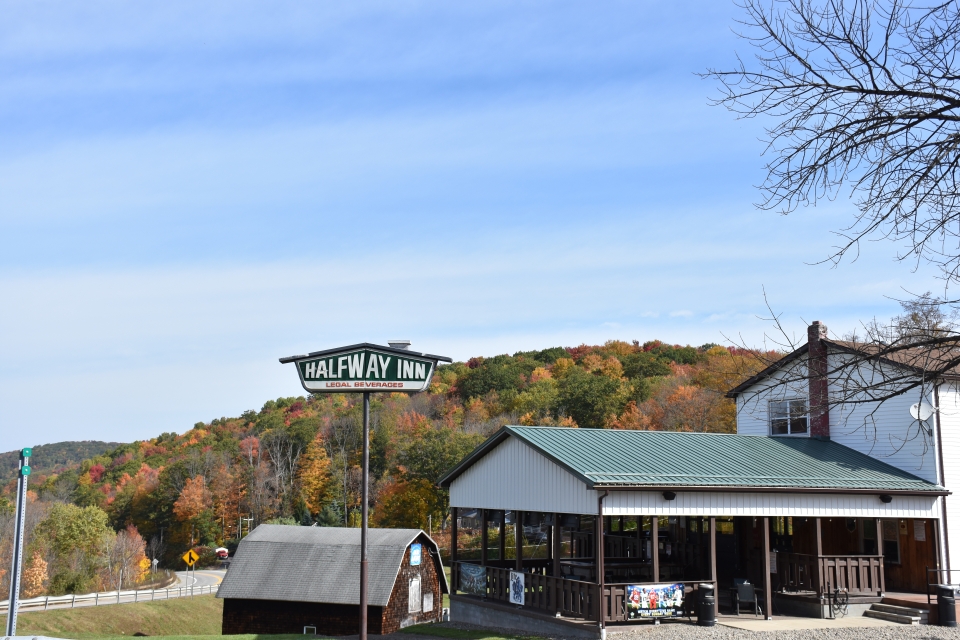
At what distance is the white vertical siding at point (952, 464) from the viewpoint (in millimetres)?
21906

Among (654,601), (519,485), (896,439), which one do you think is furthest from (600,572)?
(896,439)

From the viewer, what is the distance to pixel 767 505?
63.0ft

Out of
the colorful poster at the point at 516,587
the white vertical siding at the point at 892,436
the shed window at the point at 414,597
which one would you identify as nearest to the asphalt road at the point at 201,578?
the shed window at the point at 414,597

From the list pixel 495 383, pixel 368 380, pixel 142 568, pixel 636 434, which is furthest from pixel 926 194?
pixel 495 383

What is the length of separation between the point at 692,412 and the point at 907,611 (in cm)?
3609

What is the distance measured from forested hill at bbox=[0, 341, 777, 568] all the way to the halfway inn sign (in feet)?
124

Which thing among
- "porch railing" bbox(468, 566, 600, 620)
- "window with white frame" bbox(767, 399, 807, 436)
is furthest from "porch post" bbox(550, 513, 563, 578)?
"window with white frame" bbox(767, 399, 807, 436)

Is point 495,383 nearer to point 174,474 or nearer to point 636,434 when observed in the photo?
point 174,474

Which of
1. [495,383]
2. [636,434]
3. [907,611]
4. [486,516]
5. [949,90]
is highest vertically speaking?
[495,383]

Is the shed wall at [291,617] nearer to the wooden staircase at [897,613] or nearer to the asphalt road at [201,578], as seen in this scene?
the asphalt road at [201,578]

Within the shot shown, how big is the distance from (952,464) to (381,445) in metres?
57.6

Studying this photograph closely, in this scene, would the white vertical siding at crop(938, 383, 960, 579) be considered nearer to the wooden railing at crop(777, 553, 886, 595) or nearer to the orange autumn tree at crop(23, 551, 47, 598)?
the wooden railing at crop(777, 553, 886, 595)

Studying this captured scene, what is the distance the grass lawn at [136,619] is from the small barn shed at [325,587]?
3198 millimetres

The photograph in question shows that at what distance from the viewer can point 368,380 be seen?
1427 cm
